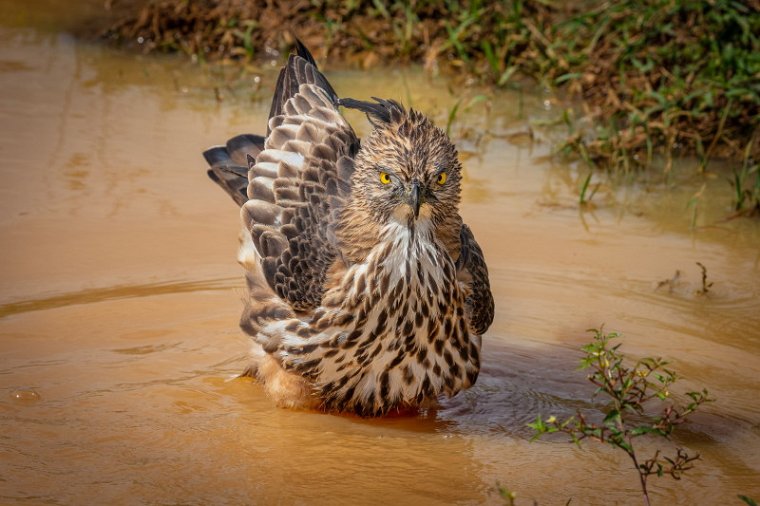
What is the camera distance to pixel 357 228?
4645 millimetres

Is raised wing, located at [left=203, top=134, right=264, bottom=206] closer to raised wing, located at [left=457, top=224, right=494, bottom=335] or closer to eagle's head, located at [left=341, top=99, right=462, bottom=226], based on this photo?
eagle's head, located at [left=341, top=99, right=462, bottom=226]

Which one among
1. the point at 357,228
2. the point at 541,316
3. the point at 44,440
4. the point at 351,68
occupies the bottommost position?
the point at 44,440

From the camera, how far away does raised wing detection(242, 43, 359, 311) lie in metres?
4.78

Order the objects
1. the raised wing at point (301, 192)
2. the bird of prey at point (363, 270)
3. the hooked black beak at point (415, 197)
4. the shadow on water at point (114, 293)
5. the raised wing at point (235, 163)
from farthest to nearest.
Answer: the shadow on water at point (114, 293)
the raised wing at point (235, 163)
the raised wing at point (301, 192)
the bird of prey at point (363, 270)
the hooked black beak at point (415, 197)

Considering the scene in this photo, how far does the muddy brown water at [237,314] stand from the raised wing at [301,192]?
0.61m

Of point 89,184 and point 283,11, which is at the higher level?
point 283,11

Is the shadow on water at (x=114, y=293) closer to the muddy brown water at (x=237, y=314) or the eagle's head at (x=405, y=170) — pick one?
the muddy brown water at (x=237, y=314)

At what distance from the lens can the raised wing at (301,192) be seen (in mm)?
4777

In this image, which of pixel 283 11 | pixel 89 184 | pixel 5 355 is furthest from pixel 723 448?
pixel 283 11

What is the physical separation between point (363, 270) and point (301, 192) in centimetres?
61

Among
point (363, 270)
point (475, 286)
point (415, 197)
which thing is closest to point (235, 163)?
point (363, 270)

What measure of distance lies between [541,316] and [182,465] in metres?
2.21

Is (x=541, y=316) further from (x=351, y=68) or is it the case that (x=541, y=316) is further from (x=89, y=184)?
(x=351, y=68)

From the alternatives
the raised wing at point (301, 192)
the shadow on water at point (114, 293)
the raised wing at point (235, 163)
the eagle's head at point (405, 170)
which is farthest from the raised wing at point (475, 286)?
the shadow on water at point (114, 293)
